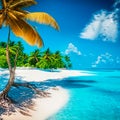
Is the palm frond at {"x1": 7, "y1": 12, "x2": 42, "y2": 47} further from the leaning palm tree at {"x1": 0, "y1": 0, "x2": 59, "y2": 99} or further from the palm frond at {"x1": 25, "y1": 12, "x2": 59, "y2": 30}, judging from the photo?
the palm frond at {"x1": 25, "y1": 12, "x2": 59, "y2": 30}

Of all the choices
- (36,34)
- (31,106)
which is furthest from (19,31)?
(31,106)

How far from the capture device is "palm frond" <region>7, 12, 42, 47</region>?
15.3 meters

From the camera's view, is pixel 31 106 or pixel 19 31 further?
pixel 31 106

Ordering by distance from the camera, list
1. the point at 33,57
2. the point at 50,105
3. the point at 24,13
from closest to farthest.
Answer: the point at 24,13 → the point at 50,105 → the point at 33,57

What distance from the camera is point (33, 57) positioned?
227 feet

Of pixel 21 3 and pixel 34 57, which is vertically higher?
pixel 34 57

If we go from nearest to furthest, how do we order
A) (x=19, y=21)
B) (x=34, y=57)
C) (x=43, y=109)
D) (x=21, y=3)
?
(x=19, y=21) → (x=21, y=3) → (x=43, y=109) → (x=34, y=57)

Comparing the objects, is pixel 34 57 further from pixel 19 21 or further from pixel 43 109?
pixel 19 21

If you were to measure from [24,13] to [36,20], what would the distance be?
1654 mm

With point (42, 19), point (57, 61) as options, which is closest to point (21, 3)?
point (42, 19)

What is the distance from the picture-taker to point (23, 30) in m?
15.5

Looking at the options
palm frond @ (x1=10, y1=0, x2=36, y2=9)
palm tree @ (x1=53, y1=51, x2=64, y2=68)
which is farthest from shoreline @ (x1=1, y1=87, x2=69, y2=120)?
palm tree @ (x1=53, y1=51, x2=64, y2=68)

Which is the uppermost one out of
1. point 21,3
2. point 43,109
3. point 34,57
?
point 34,57

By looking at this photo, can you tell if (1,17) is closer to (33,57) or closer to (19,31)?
(19,31)
